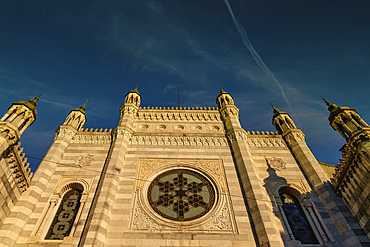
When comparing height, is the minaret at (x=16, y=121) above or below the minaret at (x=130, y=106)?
below

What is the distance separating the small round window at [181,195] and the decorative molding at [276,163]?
4.42 m

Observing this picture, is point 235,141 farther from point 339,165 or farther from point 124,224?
point 124,224

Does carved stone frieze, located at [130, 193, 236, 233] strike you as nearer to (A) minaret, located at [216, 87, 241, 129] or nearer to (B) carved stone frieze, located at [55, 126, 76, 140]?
(A) minaret, located at [216, 87, 241, 129]

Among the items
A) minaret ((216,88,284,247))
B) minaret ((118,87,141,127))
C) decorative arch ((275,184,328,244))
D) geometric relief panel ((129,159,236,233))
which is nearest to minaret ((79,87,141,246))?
minaret ((118,87,141,127))

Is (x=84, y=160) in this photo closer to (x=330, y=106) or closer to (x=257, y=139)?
(x=257, y=139)

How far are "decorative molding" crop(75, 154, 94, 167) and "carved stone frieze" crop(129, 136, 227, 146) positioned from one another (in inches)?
107

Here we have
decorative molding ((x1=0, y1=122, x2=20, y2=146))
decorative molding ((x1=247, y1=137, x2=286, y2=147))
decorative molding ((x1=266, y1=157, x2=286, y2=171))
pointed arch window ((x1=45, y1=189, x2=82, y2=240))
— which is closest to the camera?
decorative molding ((x1=0, y1=122, x2=20, y2=146))

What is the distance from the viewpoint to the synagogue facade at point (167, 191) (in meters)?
9.69

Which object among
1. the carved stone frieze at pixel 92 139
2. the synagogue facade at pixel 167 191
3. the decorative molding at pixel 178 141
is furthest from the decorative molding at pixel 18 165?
the decorative molding at pixel 178 141

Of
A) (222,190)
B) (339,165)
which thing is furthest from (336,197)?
(222,190)

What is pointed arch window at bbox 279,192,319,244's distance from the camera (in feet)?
34.1

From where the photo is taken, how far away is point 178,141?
14.9 meters

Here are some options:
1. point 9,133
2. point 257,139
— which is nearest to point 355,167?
point 257,139

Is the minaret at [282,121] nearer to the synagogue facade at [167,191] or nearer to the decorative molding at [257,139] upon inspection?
the synagogue facade at [167,191]
